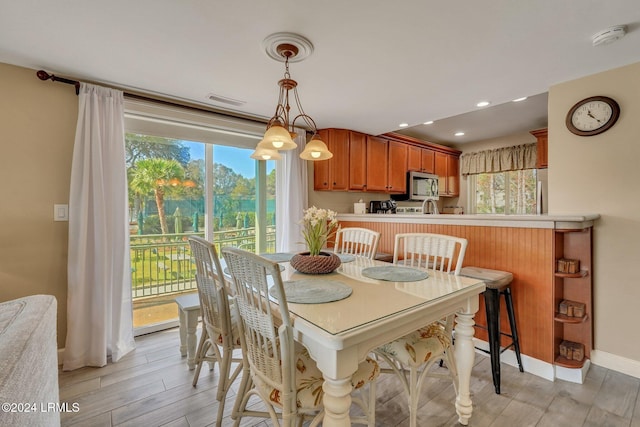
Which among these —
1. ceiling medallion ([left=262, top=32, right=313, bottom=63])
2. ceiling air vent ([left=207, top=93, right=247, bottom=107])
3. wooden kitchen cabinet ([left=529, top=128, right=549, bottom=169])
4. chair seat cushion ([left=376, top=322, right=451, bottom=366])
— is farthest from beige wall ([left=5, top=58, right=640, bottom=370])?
ceiling medallion ([left=262, top=32, right=313, bottom=63])

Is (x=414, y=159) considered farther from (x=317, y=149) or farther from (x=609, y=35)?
(x=317, y=149)

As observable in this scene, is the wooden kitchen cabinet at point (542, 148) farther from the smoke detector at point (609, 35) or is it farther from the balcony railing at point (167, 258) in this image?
the balcony railing at point (167, 258)

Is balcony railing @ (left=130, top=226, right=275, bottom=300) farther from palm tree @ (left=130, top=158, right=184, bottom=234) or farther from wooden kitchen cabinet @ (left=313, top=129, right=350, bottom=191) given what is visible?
wooden kitchen cabinet @ (left=313, top=129, right=350, bottom=191)

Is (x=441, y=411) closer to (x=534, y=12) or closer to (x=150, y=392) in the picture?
(x=150, y=392)

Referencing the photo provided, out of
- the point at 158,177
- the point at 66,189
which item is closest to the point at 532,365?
the point at 158,177

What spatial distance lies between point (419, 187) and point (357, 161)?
134 centimetres

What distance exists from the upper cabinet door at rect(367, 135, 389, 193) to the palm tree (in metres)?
2.40

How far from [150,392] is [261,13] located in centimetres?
241

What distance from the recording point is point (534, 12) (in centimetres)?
152

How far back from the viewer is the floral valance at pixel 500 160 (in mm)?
4434

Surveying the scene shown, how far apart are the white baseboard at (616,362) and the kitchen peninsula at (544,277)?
0.41ft

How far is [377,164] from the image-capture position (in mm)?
4137

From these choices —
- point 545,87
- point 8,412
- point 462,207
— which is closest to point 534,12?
point 545,87

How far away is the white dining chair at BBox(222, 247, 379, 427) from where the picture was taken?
1.05 metres
